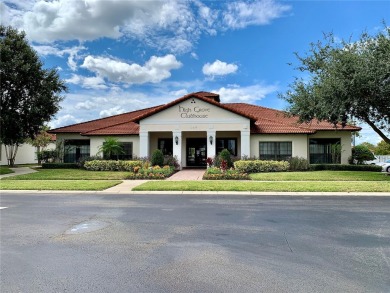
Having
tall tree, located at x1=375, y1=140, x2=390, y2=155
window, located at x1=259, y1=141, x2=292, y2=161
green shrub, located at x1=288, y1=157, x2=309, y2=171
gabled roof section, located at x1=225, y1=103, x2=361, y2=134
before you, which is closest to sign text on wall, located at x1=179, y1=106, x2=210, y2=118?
gabled roof section, located at x1=225, y1=103, x2=361, y2=134

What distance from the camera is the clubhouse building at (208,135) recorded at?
26281 millimetres

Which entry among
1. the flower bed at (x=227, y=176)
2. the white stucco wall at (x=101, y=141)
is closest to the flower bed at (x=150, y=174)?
the flower bed at (x=227, y=176)

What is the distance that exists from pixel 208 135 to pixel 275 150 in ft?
18.9

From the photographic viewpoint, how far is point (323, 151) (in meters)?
28.0

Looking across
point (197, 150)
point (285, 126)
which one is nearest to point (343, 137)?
point (285, 126)

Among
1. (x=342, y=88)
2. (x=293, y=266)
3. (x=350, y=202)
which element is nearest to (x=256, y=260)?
(x=293, y=266)

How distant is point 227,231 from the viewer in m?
7.22

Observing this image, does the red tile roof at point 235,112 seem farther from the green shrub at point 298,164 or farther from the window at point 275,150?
the green shrub at point 298,164

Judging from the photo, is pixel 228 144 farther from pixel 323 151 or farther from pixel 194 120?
pixel 323 151

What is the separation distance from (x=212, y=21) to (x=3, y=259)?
1705 cm

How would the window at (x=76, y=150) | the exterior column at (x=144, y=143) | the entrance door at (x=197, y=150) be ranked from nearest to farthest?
the exterior column at (x=144, y=143)
the entrance door at (x=197, y=150)
the window at (x=76, y=150)

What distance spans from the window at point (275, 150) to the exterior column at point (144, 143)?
30.5 ft

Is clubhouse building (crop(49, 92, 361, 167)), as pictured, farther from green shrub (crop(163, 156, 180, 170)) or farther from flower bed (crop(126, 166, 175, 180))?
flower bed (crop(126, 166, 175, 180))

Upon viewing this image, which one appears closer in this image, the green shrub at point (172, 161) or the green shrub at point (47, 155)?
the green shrub at point (172, 161)
